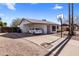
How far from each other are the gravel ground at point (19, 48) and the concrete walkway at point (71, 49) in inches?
12.3

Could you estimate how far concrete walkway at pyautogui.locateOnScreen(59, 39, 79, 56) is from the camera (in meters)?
3.42

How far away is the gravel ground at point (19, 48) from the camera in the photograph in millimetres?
3398

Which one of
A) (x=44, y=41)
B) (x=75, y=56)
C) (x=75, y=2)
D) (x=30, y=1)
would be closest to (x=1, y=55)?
(x=44, y=41)

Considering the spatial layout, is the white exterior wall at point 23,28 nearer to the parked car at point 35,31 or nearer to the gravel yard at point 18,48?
the parked car at point 35,31

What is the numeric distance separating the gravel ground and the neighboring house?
0.85 feet

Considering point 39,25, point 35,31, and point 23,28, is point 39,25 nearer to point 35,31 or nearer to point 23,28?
point 35,31

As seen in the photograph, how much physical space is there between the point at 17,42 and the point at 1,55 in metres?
0.34

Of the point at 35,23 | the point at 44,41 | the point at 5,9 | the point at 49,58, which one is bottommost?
the point at 49,58

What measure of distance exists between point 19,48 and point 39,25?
0.53 m

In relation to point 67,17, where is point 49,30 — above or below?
below

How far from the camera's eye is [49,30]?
145 inches

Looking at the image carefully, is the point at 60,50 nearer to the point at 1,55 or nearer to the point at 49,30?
the point at 49,30

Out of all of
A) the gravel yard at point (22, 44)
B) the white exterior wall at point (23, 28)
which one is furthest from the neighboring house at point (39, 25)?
the gravel yard at point (22, 44)

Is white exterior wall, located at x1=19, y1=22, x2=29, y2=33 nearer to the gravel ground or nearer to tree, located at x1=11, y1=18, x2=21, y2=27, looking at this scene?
tree, located at x1=11, y1=18, x2=21, y2=27
